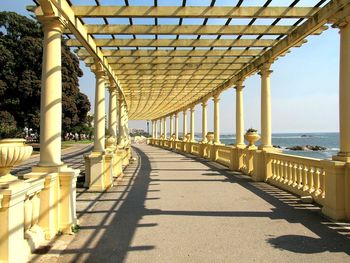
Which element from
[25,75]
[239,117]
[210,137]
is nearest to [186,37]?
[239,117]

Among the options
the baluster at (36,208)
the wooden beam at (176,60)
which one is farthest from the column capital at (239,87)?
the baluster at (36,208)

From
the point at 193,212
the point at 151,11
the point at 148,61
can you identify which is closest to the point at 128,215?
the point at 193,212

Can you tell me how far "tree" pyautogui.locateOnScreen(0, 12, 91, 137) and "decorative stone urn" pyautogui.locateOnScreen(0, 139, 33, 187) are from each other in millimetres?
30549

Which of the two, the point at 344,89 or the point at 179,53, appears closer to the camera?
the point at 344,89

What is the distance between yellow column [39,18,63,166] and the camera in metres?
6.58

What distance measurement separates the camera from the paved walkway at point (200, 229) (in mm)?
5074

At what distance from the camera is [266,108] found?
503 inches

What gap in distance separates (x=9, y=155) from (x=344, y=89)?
21.2 feet

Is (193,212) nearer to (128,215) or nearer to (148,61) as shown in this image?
(128,215)

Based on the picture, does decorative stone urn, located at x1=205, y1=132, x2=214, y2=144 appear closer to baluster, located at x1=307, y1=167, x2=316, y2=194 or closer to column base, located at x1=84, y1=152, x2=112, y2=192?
column base, located at x1=84, y1=152, x2=112, y2=192

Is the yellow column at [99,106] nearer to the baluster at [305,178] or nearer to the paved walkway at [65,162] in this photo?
the paved walkway at [65,162]

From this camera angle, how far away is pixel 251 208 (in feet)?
26.7

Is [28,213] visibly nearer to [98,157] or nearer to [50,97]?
[50,97]

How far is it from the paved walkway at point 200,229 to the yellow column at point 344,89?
155cm
